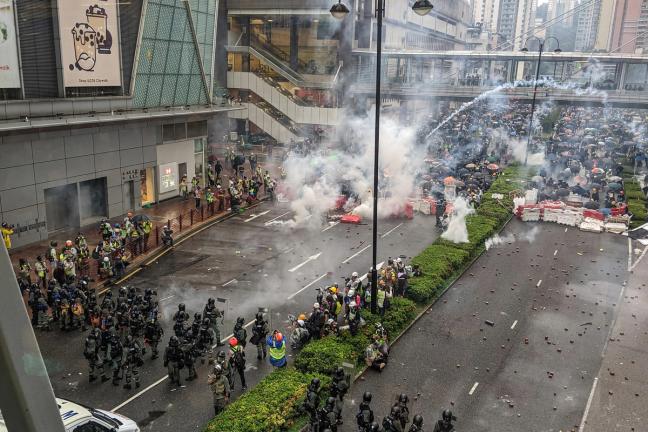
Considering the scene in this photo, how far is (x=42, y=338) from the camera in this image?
14.6 meters

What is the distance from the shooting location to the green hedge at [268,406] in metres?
10.3

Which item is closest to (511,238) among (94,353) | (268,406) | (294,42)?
(268,406)

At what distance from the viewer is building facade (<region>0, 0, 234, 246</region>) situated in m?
20.5

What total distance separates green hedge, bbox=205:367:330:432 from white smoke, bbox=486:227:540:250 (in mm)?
13430

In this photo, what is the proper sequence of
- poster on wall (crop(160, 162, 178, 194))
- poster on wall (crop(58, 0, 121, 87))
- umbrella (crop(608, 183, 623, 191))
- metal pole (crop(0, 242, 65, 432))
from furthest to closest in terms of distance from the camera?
umbrella (crop(608, 183, 623, 191)) < poster on wall (crop(160, 162, 178, 194)) < poster on wall (crop(58, 0, 121, 87)) < metal pole (crop(0, 242, 65, 432))

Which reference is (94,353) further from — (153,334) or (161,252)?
(161,252)

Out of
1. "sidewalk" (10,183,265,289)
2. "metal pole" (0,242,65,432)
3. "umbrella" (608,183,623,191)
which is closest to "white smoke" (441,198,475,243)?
"sidewalk" (10,183,265,289)

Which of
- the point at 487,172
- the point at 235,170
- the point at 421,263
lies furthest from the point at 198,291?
the point at 487,172

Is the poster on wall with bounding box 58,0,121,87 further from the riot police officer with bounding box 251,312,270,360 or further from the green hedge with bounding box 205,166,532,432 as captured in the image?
the green hedge with bounding box 205,166,532,432

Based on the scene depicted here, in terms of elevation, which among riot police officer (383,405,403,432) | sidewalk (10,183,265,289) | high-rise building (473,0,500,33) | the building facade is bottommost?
sidewalk (10,183,265,289)

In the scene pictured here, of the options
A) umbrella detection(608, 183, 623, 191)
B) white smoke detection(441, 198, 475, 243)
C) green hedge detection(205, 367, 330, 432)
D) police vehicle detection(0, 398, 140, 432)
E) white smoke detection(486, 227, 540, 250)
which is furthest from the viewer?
umbrella detection(608, 183, 623, 191)

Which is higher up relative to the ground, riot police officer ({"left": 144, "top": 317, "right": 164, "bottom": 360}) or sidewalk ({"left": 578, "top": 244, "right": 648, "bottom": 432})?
riot police officer ({"left": 144, "top": 317, "right": 164, "bottom": 360})

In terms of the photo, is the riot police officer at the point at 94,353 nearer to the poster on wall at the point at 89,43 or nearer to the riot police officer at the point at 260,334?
the riot police officer at the point at 260,334

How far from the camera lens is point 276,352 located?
13.0 metres
